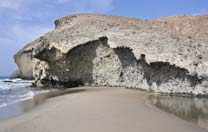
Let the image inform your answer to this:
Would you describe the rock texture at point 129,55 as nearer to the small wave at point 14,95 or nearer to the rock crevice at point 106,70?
the rock crevice at point 106,70

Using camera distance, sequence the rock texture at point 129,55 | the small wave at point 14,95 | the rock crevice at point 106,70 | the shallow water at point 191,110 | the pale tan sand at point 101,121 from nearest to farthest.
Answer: the pale tan sand at point 101,121
the shallow water at point 191,110
the small wave at point 14,95
the rock texture at point 129,55
the rock crevice at point 106,70

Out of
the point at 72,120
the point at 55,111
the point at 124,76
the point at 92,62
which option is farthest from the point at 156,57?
the point at 72,120

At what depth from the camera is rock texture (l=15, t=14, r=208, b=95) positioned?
23219mm

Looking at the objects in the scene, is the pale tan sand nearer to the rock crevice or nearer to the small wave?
the small wave

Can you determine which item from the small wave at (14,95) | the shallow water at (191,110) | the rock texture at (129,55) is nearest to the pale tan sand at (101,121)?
the shallow water at (191,110)

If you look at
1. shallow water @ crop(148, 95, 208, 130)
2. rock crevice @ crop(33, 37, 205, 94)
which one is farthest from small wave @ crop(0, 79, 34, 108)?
shallow water @ crop(148, 95, 208, 130)

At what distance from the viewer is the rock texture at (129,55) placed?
76.2ft

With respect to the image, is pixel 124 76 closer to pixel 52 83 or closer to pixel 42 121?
pixel 52 83

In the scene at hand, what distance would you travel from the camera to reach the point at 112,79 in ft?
92.9

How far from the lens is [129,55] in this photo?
2702 cm

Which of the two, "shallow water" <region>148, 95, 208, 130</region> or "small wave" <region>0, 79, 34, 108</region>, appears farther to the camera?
"small wave" <region>0, 79, 34, 108</region>

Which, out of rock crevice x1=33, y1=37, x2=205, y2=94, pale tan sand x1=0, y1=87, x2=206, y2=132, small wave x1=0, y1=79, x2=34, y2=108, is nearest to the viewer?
pale tan sand x1=0, y1=87, x2=206, y2=132

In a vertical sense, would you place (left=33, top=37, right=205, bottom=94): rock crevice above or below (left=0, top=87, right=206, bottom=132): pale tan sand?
above

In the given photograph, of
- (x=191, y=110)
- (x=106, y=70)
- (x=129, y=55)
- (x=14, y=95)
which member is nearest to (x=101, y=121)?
(x=191, y=110)
